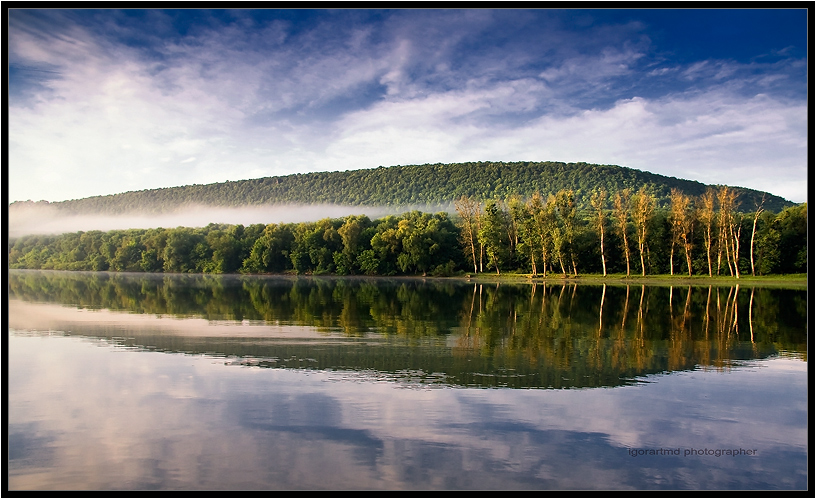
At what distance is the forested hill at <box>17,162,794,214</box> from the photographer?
139500mm

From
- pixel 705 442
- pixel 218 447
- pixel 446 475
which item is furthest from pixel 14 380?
pixel 705 442

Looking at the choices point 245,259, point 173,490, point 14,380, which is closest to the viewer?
point 173,490

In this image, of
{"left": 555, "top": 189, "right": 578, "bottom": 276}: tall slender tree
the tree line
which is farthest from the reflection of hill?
{"left": 555, "top": 189, "right": 578, "bottom": 276}: tall slender tree

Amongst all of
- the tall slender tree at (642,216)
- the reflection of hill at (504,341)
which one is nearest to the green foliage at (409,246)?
the tall slender tree at (642,216)

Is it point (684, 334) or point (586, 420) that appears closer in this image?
point (586, 420)

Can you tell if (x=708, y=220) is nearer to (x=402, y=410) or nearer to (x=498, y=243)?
(x=498, y=243)

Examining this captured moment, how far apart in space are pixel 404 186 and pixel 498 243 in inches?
3107

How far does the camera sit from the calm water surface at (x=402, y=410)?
267 inches

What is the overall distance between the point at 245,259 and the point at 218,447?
340 feet

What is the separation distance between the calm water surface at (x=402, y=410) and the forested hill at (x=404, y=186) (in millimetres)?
120613

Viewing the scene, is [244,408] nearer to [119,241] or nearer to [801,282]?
[801,282]

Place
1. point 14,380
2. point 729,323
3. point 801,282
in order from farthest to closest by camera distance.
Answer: point 801,282, point 729,323, point 14,380

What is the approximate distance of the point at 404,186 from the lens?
15875 cm

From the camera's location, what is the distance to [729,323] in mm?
21500
